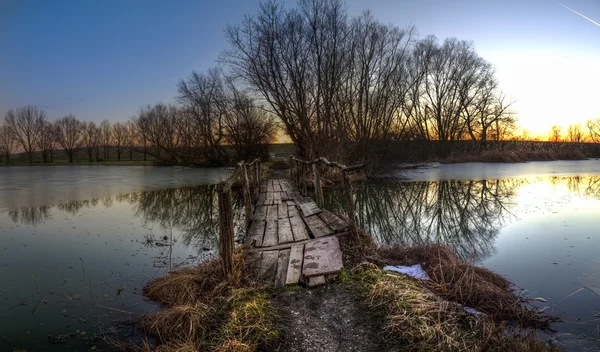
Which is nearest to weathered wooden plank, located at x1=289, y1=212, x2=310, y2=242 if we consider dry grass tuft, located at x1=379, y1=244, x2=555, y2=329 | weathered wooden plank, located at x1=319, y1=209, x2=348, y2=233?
weathered wooden plank, located at x1=319, y1=209, x2=348, y2=233

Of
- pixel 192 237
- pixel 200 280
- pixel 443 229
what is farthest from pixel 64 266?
pixel 443 229

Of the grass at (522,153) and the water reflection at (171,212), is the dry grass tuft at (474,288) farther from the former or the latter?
the grass at (522,153)

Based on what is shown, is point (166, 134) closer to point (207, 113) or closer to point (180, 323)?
point (207, 113)

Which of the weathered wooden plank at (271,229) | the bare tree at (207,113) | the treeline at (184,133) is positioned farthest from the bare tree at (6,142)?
the weathered wooden plank at (271,229)

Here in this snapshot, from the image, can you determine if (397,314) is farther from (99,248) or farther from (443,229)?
(99,248)

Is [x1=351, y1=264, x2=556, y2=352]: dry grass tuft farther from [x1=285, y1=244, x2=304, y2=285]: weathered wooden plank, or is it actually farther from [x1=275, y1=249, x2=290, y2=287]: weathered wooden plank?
[x1=275, y1=249, x2=290, y2=287]: weathered wooden plank

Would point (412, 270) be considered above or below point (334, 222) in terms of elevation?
below

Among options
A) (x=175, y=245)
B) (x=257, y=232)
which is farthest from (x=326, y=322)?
(x=175, y=245)

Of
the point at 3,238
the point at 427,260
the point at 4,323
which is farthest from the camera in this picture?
the point at 3,238

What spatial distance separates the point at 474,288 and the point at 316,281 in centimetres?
199

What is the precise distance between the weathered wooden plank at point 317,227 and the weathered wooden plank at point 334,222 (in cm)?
8

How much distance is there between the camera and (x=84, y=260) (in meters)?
6.79

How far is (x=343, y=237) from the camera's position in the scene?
6281 mm

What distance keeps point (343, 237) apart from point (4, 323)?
492 cm
